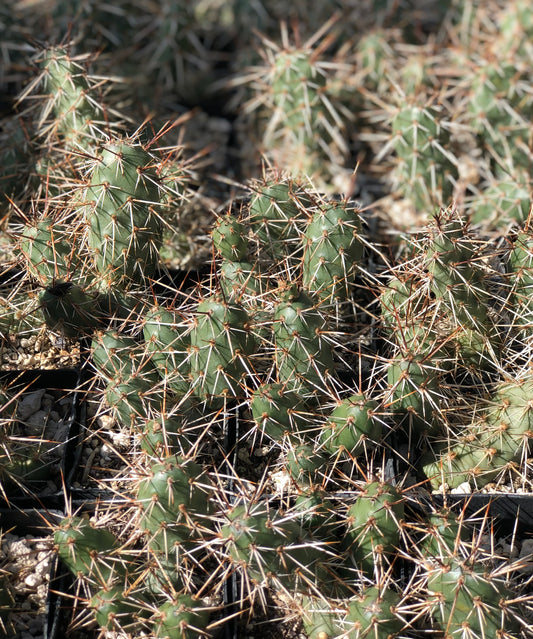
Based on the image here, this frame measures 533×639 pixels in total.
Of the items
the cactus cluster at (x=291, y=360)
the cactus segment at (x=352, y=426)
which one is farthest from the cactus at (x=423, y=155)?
the cactus segment at (x=352, y=426)

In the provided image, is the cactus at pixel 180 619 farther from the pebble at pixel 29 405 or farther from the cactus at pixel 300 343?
the pebble at pixel 29 405

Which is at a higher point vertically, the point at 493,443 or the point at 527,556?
the point at 493,443

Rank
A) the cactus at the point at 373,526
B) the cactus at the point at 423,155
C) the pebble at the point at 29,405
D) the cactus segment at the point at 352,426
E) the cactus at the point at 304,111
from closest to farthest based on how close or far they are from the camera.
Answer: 1. the cactus at the point at 373,526
2. the cactus segment at the point at 352,426
3. the pebble at the point at 29,405
4. the cactus at the point at 423,155
5. the cactus at the point at 304,111

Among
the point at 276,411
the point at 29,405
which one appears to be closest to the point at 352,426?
the point at 276,411

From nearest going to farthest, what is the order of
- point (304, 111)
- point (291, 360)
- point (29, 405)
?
point (291, 360), point (29, 405), point (304, 111)

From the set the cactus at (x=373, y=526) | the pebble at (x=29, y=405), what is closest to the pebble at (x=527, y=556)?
the cactus at (x=373, y=526)

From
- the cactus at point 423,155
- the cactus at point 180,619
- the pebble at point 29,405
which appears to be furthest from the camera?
the cactus at point 423,155

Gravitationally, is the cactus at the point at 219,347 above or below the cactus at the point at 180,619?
above

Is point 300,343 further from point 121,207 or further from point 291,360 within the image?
point 121,207

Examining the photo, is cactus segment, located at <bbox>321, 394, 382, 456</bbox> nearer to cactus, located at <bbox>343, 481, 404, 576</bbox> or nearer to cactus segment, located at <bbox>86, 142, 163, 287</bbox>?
cactus, located at <bbox>343, 481, 404, 576</bbox>

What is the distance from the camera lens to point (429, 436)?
254cm

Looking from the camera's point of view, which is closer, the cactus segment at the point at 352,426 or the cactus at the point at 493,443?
the cactus segment at the point at 352,426

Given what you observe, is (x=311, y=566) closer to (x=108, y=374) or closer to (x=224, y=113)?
(x=108, y=374)

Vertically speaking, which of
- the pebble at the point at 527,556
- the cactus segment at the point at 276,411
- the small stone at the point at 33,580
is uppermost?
the cactus segment at the point at 276,411
